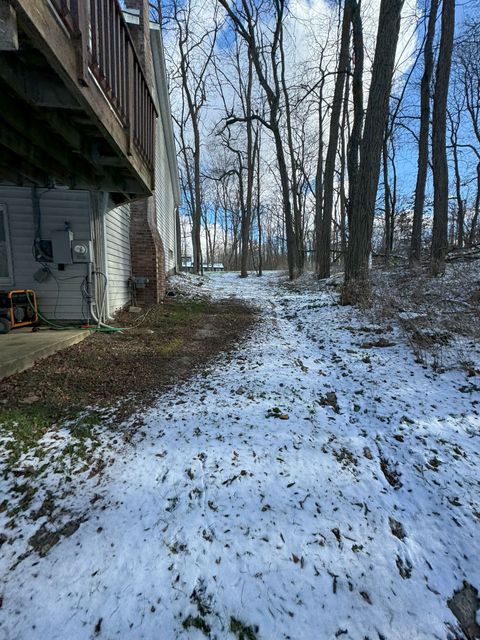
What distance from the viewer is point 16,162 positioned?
4.15m

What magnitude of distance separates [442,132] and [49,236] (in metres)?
11.2

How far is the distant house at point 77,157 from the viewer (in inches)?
87.9

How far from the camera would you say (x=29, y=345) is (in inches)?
146

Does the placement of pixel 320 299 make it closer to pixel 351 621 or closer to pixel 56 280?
pixel 56 280

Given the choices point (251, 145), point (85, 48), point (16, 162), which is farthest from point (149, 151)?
point (251, 145)

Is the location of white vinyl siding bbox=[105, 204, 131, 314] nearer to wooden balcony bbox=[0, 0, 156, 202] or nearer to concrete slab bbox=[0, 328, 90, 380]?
wooden balcony bbox=[0, 0, 156, 202]

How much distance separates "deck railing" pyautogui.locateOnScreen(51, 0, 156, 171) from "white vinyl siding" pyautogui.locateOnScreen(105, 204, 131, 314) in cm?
209

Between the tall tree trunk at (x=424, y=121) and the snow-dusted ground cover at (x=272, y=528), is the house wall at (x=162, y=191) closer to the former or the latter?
the tall tree trunk at (x=424, y=121)

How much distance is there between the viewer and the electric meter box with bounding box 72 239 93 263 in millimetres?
5117

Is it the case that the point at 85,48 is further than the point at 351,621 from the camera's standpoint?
Yes

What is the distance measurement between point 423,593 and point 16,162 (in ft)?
19.5

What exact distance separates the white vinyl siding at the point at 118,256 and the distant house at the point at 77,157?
2cm

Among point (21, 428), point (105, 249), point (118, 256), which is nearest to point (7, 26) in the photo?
point (21, 428)

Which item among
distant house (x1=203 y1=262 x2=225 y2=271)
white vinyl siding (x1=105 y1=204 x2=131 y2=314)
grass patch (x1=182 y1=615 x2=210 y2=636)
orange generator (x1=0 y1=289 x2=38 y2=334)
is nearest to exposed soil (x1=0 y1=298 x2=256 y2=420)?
white vinyl siding (x1=105 y1=204 x2=131 y2=314)
